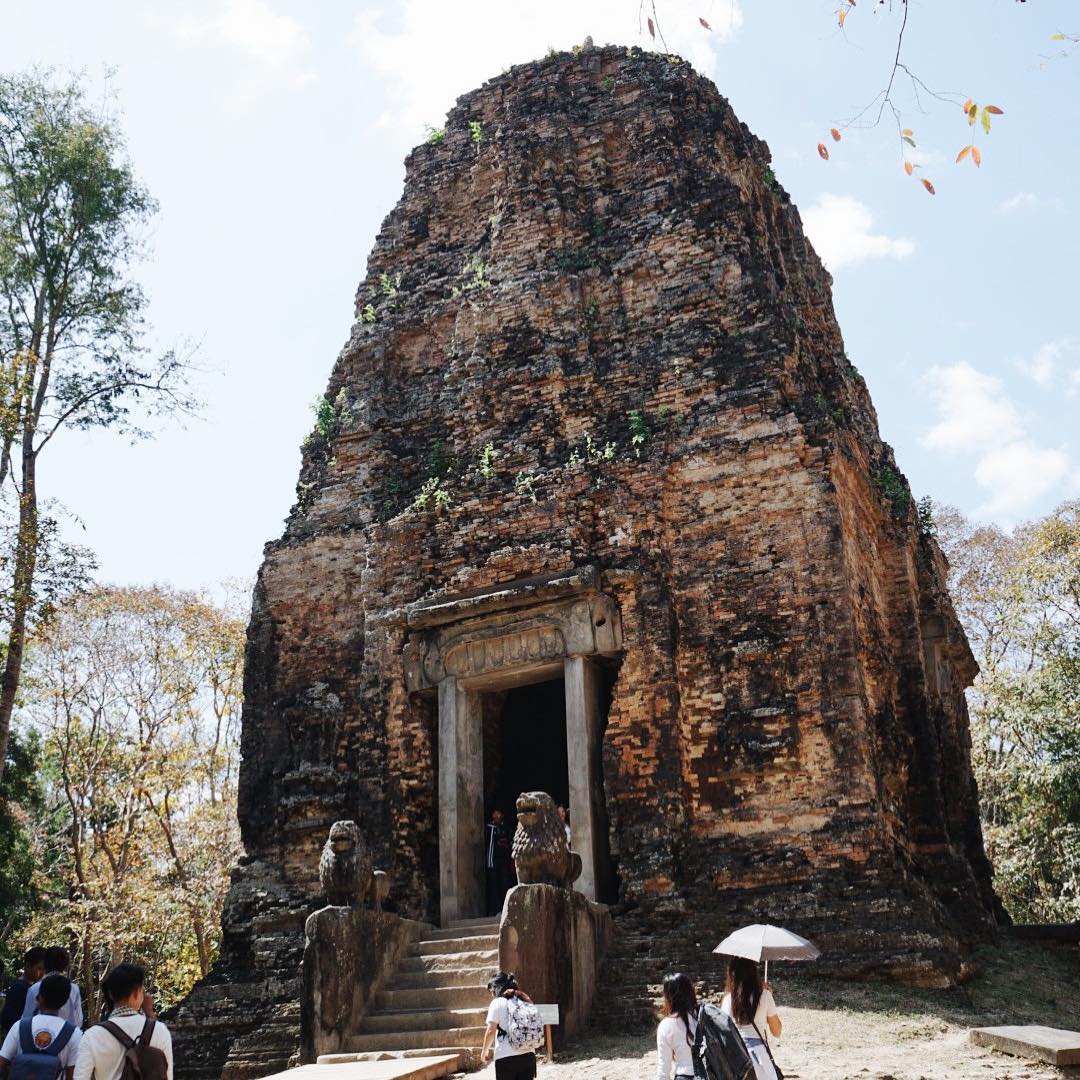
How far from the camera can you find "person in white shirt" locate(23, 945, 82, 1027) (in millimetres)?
5883

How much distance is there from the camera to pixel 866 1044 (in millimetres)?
7445

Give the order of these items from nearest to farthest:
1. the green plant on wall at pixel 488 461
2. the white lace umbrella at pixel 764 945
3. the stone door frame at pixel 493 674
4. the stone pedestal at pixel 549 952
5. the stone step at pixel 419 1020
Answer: the white lace umbrella at pixel 764 945
the stone pedestal at pixel 549 952
the stone step at pixel 419 1020
the stone door frame at pixel 493 674
the green plant on wall at pixel 488 461

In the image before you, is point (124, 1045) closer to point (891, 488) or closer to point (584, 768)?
point (584, 768)

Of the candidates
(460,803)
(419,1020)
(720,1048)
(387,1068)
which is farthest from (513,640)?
(720,1048)

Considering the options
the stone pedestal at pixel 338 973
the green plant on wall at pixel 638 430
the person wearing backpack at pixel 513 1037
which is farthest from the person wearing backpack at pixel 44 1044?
the green plant on wall at pixel 638 430

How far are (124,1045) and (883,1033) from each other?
5.19m

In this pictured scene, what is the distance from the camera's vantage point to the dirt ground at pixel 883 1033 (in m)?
6.76

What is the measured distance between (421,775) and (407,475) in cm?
371

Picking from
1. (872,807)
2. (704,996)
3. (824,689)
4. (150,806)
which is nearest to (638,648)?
(824,689)

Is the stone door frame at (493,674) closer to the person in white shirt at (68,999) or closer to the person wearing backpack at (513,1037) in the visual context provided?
the person wearing backpack at (513,1037)

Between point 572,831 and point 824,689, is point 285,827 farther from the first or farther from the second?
point 824,689

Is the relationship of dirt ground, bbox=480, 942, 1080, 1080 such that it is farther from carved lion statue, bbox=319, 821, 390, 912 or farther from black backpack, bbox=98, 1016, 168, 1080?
black backpack, bbox=98, 1016, 168, 1080

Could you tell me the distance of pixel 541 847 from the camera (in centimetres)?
898

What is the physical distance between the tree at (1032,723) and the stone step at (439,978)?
10185mm
